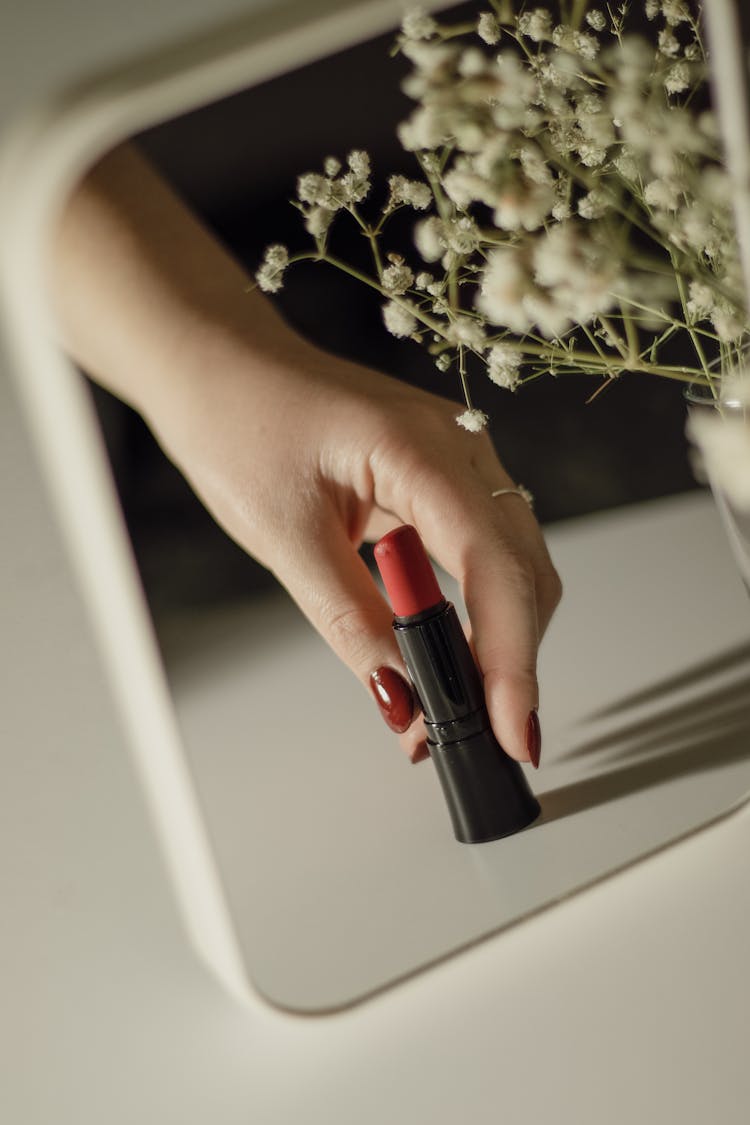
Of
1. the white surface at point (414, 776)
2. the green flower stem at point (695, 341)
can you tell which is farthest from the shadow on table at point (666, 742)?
the green flower stem at point (695, 341)

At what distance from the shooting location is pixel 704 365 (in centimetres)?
39

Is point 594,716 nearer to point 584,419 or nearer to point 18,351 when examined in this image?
point 584,419

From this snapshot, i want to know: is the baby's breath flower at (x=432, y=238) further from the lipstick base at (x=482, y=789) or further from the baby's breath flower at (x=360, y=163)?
the lipstick base at (x=482, y=789)

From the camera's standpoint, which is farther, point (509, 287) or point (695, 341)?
point (695, 341)

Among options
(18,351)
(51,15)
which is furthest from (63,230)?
(51,15)

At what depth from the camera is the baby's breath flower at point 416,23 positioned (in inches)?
12.1

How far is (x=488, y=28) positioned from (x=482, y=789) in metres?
0.25

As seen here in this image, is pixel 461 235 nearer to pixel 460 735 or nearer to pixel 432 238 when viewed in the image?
pixel 432 238

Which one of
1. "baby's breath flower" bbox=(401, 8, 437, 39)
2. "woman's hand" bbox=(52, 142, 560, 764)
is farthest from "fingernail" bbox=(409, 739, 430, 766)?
"baby's breath flower" bbox=(401, 8, 437, 39)

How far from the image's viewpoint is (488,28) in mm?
368

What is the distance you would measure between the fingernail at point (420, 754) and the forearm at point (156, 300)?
0.14 metres

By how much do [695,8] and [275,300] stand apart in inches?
7.1

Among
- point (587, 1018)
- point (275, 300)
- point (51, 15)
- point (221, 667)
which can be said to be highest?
point (51, 15)

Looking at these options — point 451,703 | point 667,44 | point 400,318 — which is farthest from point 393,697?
point 667,44
